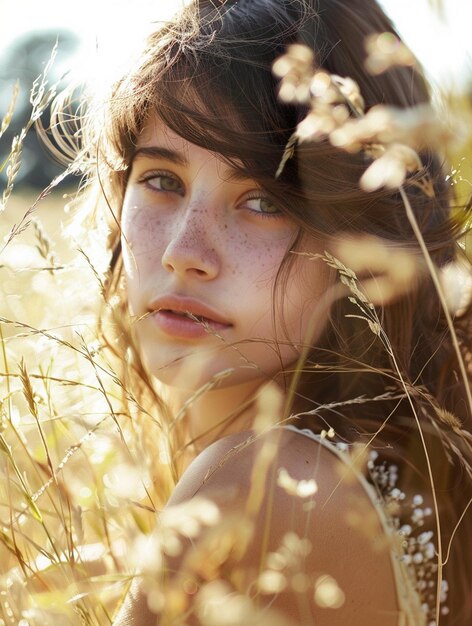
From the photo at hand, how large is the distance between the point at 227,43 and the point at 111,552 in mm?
1108

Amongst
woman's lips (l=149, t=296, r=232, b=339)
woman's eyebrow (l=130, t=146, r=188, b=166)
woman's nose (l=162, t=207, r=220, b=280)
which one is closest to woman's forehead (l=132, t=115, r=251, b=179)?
woman's eyebrow (l=130, t=146, r=188, b=166)

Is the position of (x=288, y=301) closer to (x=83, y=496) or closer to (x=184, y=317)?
(x=184, y=317)

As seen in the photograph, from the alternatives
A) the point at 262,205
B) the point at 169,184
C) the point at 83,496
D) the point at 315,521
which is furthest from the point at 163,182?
the point at 315,521

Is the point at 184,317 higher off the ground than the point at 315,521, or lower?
higher

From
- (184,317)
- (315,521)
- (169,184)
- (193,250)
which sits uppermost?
(169,184)

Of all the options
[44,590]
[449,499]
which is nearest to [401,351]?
[449,499]

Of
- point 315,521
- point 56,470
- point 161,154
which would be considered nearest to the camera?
point 56,470

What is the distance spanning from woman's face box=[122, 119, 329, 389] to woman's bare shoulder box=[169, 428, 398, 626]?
28 centimetres

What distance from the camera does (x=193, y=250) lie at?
162 centimetres

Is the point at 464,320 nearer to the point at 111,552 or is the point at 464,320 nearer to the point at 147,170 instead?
the point at 147,170

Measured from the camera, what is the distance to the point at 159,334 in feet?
5.63

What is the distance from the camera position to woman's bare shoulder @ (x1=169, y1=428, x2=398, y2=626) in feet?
4.34

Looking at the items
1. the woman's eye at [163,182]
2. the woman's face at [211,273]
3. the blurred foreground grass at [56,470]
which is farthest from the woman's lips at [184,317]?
the woman's eye at [163,182]

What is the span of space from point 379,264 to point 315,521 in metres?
0.65
